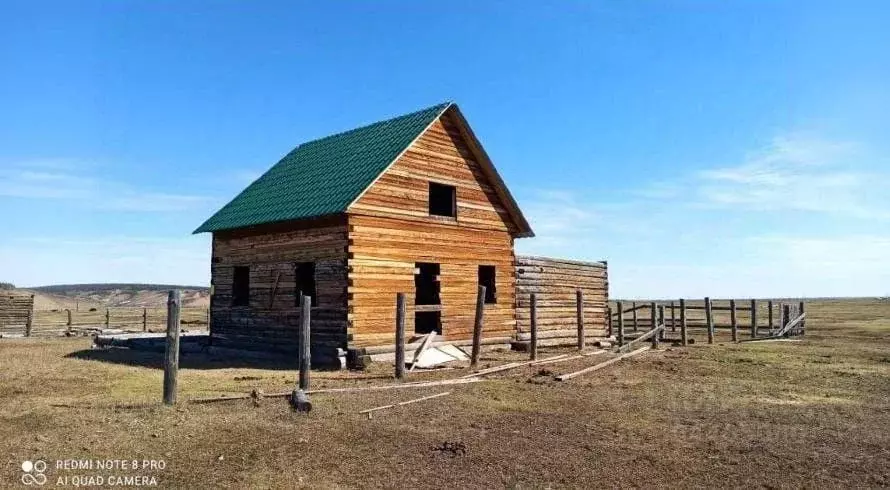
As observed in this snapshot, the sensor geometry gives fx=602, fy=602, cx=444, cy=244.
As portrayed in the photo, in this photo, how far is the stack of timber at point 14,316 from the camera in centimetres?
3278

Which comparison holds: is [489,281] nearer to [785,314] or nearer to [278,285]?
[278,285]

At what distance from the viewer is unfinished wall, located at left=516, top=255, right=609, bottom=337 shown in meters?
23.7

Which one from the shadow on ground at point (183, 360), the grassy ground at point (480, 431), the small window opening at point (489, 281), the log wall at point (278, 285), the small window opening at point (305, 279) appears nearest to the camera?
the grassy ground at point (480, 431)

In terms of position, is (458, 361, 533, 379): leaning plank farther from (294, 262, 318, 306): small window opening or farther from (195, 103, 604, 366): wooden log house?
(294, 262, 318, 306): small window opening

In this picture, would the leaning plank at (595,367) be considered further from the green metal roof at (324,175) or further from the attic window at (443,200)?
the green metal roof at (324,175)

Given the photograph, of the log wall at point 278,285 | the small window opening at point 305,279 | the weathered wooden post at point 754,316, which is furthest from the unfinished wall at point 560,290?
the weathered wooden post at point 754,316

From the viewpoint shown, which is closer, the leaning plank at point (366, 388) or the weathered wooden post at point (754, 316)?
the leaning plank at point (366, 388)

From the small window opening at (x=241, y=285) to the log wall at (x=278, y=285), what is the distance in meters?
0.18

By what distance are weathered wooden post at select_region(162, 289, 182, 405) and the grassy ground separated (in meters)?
0.47

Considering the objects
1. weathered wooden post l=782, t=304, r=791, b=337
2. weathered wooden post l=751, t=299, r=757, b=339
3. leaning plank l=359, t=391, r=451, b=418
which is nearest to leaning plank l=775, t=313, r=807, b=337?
weathered wooden post l=782, t=304, r=791, b=337

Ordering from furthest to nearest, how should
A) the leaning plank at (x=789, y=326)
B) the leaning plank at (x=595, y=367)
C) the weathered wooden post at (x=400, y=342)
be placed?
1. the leaning plank at (x=789, y=326)
2. the leaning plank at (x=595, y=367)
3. the weathered wooden post at (x=400, y=342)

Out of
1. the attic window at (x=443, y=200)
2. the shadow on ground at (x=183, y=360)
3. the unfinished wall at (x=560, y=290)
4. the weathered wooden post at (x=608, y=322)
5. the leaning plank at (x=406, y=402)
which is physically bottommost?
the shadow on ground at (x=183, y=360)

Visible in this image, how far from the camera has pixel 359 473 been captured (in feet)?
24.9

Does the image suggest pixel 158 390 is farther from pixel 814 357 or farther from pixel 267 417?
pixel 814 357
